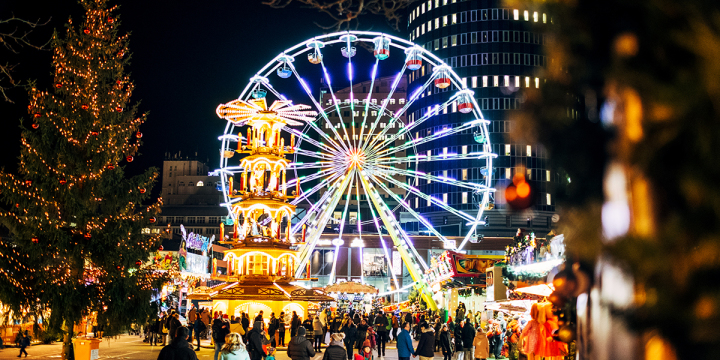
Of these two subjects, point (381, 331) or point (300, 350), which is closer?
point (300, 350)

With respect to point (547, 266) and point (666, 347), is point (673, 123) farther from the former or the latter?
point (547, 266)

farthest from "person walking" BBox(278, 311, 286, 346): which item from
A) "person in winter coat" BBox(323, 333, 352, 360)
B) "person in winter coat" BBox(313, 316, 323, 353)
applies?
"person in winter coat" BBox(323, 333, 352, 360)

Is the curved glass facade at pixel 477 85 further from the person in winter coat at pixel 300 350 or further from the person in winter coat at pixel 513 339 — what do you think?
the person in winter coat at pixel 300 350

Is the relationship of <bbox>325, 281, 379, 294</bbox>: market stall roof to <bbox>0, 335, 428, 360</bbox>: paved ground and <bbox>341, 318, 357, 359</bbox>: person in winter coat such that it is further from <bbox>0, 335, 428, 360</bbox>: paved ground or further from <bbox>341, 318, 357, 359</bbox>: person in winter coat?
<bbox>341, 318, 357, 359</bbox>: person in winter coat

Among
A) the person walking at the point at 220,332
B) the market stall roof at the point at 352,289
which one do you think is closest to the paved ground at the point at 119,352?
the person walking at the point at 220,332

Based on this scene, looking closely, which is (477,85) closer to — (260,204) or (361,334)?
(260,204)

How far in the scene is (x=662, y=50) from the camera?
4.93 ft

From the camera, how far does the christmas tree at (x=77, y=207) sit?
17.4 metres

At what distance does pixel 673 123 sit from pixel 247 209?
3304 centimetres

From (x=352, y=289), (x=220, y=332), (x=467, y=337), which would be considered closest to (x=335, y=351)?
(x=220, y=332)

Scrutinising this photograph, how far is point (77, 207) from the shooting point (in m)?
17.9

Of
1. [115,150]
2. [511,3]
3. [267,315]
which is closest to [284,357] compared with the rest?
[267,315]

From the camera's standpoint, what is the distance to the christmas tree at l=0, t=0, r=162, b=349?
17422 millimetres

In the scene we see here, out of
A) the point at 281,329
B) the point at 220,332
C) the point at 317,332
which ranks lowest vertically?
the point at 281,329
